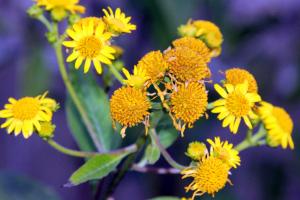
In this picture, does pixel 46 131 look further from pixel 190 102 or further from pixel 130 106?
pixel 190 102

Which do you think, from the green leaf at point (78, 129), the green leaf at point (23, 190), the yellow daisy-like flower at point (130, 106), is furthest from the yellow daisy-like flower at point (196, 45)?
A: the green leaf at point (23, 190)

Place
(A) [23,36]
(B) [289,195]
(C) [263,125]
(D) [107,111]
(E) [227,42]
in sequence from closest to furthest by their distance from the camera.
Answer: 1. (C) [263,125]
2. (D) [107,111]
3. (A) [23,36]
4. (E) [227,42]
5. (B) [289,195]

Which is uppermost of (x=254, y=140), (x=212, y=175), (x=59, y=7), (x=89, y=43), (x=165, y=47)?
(x=165, y=47)

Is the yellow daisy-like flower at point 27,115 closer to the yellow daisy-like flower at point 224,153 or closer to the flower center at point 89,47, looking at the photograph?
the flower center at point 89,47

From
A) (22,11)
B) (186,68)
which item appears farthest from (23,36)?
(186,68)

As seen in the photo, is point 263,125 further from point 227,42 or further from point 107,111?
point 227,42

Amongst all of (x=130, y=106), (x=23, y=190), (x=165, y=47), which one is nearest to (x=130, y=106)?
(x=130, y=106)
